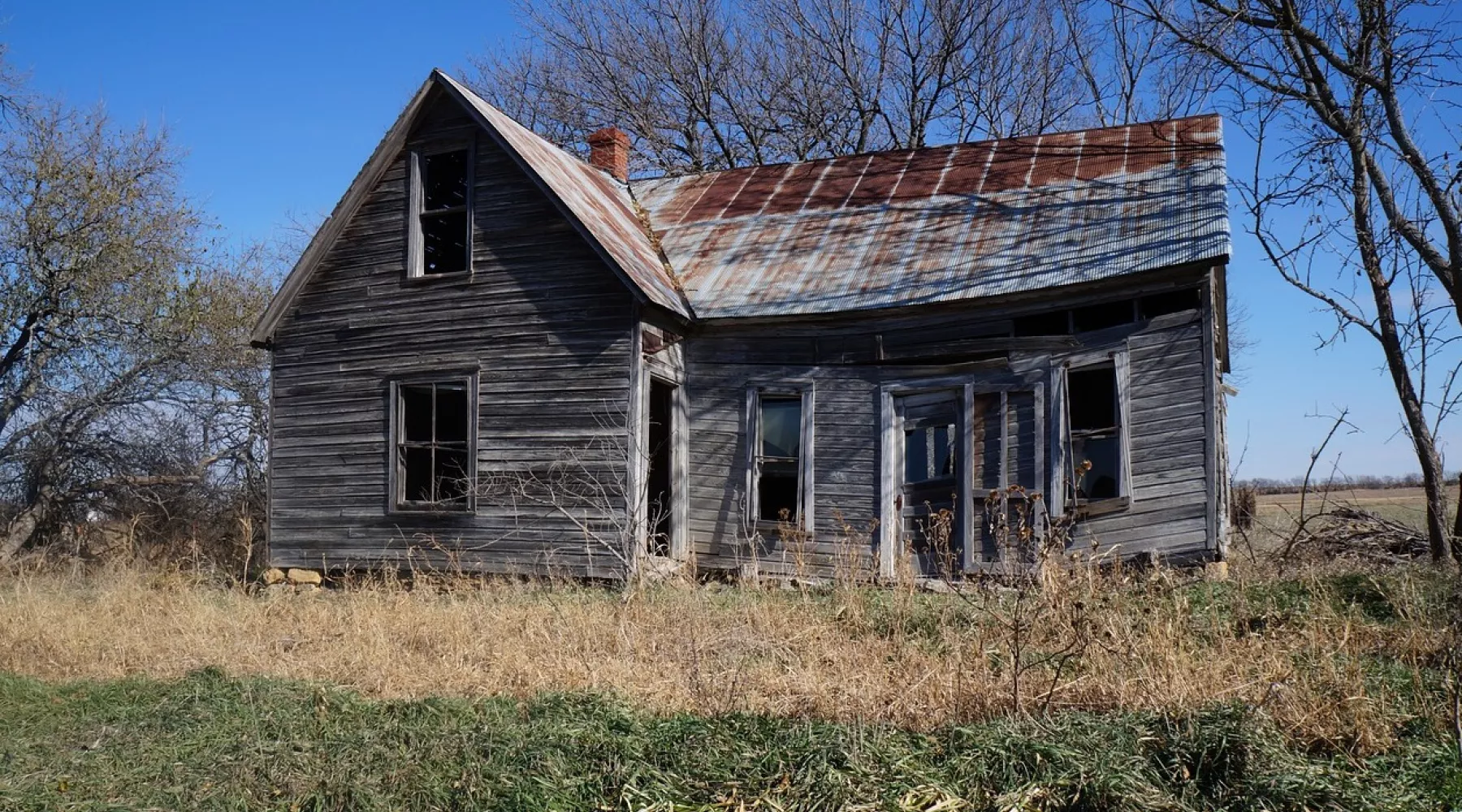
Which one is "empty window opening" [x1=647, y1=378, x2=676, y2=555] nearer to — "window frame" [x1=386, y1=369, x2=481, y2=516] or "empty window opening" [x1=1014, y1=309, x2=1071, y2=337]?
"window frame" [x1=386, y1=369, x2=481, y2=516]

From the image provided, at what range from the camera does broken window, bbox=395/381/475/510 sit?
12.0m

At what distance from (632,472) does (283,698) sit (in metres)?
5.85

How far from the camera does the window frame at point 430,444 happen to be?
11.8 meters

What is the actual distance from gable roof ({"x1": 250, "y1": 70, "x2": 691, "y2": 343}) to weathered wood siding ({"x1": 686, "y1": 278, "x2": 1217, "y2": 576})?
1119 millimetres

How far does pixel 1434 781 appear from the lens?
383 centimetres

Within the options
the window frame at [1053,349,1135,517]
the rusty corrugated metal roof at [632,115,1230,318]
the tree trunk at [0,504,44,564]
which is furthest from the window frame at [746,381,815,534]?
the tree trunk at [0,504,44,564]

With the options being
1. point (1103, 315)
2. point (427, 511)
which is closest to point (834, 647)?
point (1103, 315)

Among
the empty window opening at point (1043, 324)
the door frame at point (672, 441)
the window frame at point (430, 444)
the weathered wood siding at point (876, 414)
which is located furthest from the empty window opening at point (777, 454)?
the window frame at point (430, 444)

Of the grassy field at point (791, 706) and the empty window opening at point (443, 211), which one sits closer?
the grassy field at point (791, 706)

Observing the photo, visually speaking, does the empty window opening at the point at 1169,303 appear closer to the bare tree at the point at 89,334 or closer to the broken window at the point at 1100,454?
the broken window at the point at 1100,454

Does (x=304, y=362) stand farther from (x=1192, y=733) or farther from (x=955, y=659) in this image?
(x=1192, y=733)

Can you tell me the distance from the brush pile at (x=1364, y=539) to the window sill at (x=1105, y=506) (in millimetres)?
→ 1546

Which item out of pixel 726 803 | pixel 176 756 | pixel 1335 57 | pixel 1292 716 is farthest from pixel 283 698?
pixel 1335 57

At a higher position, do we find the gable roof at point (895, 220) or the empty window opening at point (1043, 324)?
the gable roof at point (895, 220)
